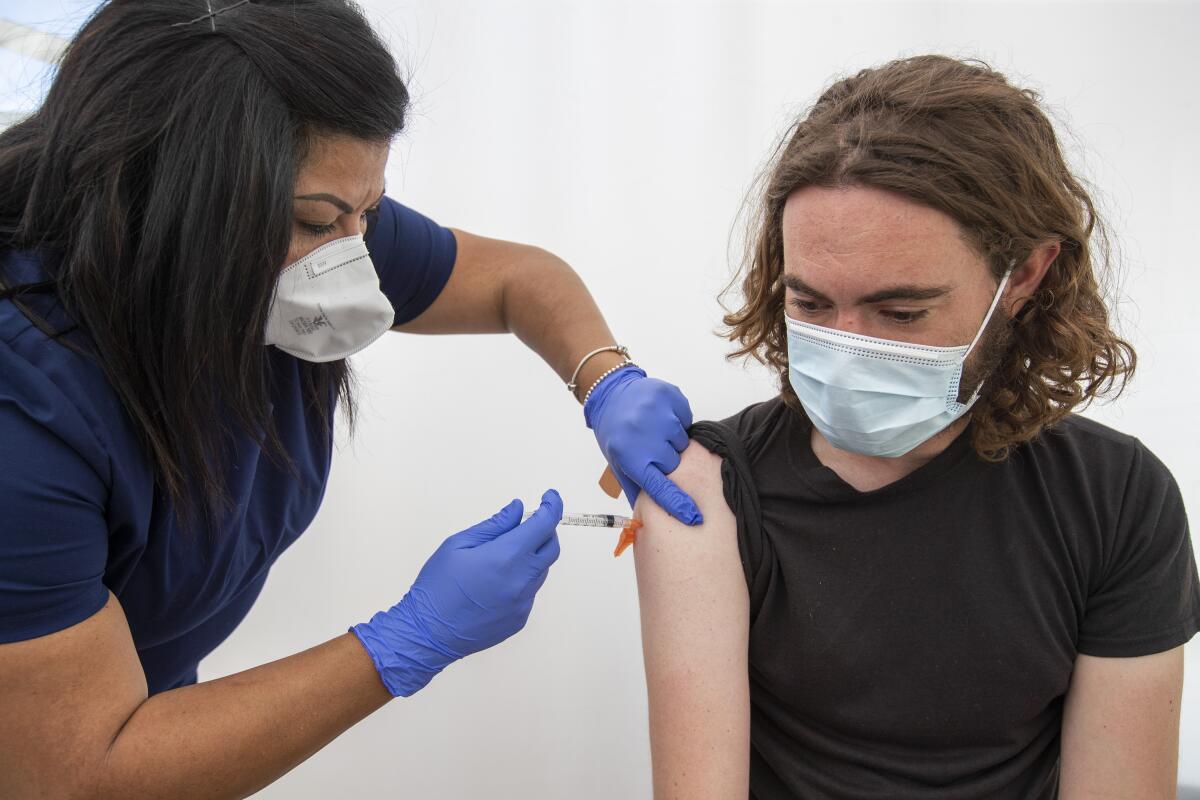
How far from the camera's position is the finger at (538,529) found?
129 cm

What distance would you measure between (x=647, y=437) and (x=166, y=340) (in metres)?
0.67

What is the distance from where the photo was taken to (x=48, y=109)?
1048mm

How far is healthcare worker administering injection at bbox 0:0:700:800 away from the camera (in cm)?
96

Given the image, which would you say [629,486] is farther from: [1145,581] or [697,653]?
[1145,581]

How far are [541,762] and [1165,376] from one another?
1797mm

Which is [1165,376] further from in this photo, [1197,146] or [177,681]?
[177,681]

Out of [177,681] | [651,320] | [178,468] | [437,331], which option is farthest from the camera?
[651,320]

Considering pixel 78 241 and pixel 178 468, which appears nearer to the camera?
pixel 78 241

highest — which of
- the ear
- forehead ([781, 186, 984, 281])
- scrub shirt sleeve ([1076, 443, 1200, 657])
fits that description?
forehead ([781, 186, 984, 281])

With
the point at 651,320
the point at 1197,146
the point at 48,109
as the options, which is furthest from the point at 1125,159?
the point at 48,109

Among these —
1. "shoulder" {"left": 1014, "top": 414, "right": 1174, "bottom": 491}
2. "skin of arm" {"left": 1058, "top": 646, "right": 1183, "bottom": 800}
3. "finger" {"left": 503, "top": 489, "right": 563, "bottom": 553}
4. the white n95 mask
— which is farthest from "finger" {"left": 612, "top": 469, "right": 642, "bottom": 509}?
"skin of arm" {"left": 1058, "top": 646, "right": 1183, "bottom": 800}

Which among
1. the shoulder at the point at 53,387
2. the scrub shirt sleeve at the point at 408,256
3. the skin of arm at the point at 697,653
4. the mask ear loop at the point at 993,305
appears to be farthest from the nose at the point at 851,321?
the shoulder at the point at 53,387

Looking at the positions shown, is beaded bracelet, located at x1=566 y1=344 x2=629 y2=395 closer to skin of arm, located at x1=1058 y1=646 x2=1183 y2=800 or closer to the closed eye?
the closed eye

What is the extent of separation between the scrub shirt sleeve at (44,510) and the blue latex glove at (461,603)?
0.34 m
